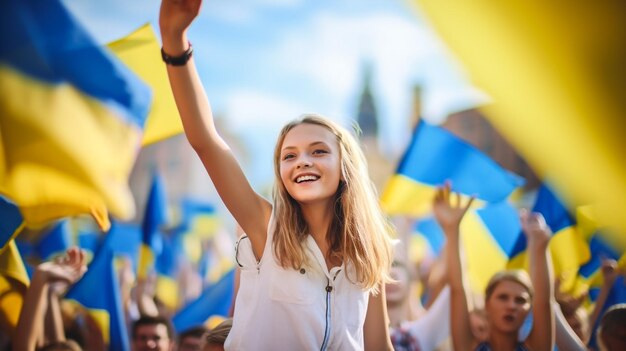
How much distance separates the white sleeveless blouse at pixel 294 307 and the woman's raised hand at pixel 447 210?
155cm

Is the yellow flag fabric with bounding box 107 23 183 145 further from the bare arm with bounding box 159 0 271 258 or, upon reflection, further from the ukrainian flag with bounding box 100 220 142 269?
the bare arm with bounding box 159 0 271 258

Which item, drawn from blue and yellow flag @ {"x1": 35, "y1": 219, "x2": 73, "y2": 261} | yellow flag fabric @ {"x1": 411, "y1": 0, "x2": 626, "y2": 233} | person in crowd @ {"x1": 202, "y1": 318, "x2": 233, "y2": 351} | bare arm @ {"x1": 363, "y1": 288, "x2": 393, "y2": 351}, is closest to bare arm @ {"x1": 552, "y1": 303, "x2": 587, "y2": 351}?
yellow flag fabric @ {"x1": 411, "y1": 0, "x2": 626, "y2": 233}

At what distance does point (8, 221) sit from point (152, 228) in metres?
1.84

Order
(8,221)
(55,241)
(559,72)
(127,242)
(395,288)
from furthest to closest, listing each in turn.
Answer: (127,242) → (55,241) → (395,288) → (8,221) → (559,72)

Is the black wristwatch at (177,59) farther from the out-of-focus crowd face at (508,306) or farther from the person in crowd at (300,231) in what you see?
the out-of-focus crowd face at (508,306)

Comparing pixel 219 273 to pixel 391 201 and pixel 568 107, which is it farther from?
pixel 568 107

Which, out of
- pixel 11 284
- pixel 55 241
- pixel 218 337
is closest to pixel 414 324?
pixel 218 337

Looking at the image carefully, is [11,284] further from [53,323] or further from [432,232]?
[432,232]

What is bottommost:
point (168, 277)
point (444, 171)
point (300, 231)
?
point (300, 231)

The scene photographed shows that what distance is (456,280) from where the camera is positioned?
312 centimetres

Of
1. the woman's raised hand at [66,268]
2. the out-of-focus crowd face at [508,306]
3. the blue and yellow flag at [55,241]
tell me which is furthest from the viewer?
the blue and yellow flag at [55,241]

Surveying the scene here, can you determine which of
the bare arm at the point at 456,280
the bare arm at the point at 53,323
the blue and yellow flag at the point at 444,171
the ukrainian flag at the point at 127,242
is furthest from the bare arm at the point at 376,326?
the ukrainian flag at the point at 127,242

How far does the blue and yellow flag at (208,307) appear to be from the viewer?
179 inches

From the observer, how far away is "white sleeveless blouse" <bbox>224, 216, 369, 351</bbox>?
1.68m
